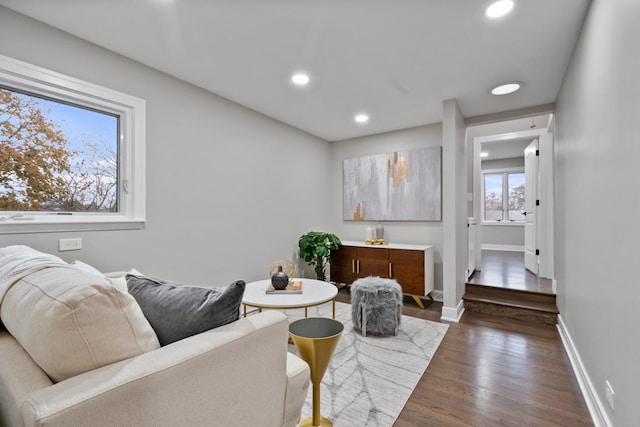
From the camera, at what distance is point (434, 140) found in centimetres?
409

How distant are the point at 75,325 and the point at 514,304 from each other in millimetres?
3936

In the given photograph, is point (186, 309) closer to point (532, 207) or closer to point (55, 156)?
point (55, 156)

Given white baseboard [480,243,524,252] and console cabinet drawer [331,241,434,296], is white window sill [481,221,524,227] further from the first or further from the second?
console cabinet drawer [331,241,434,296]

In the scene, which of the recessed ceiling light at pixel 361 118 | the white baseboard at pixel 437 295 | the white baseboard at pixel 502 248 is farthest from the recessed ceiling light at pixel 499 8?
the white baseboard at pixel 502 248

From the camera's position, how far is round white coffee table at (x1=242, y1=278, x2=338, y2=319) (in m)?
2.24

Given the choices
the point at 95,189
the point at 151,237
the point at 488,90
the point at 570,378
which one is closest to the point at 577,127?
the point at 488,90

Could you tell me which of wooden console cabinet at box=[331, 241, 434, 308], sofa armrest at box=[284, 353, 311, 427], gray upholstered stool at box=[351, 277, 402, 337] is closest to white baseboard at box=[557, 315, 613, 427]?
gray upholstered stool at box=[351, 277, 402, 337]

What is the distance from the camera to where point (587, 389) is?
6.11ft

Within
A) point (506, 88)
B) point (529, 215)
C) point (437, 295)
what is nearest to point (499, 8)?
point (506, 88)

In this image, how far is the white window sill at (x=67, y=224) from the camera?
183cm

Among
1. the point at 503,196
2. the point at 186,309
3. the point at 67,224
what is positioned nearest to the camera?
the point at 186,309

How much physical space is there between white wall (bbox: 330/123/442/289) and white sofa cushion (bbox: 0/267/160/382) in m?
3.83

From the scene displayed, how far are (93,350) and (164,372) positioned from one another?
0.65ft

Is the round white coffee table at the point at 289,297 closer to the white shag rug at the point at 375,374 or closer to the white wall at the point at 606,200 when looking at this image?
the white shag rug at the point at 375,374
